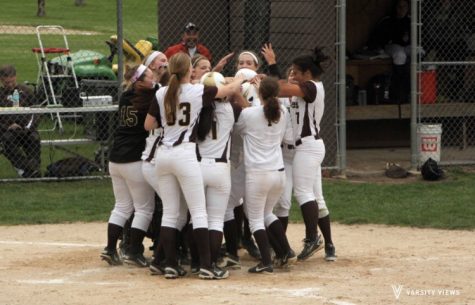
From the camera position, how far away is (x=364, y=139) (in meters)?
17.1

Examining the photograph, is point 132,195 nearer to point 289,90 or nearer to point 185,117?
point 185,117

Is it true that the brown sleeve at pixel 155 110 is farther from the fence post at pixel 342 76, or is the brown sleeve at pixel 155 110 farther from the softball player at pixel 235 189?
the fence post at pixel 342 76

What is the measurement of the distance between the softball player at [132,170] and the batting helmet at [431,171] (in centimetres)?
557

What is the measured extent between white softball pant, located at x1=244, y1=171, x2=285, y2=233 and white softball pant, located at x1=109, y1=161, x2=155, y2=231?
84 cm

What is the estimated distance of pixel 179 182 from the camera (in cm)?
871

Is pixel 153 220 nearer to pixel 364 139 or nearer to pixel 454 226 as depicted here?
pixel 454 226

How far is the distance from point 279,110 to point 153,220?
5.08ft

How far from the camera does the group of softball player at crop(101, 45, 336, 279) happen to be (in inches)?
340

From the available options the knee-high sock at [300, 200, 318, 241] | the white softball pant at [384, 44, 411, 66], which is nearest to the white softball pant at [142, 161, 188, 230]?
the knee-high sock at [300, 200, 318, 241]

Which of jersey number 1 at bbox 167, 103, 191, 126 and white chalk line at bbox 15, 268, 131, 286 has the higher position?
jersey number 1 at bbox 167, 103, 191, 126

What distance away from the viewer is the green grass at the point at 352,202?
11.9 metres

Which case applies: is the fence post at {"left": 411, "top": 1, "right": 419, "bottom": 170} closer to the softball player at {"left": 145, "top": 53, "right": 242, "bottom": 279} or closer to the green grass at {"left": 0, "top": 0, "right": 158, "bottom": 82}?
the softball player at {"left": 145, "top": 53, "right": 242, "bottom": 279}

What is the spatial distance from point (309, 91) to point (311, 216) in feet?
3.46

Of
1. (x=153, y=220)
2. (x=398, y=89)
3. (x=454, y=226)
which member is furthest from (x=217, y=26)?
(x=153, y=220)
